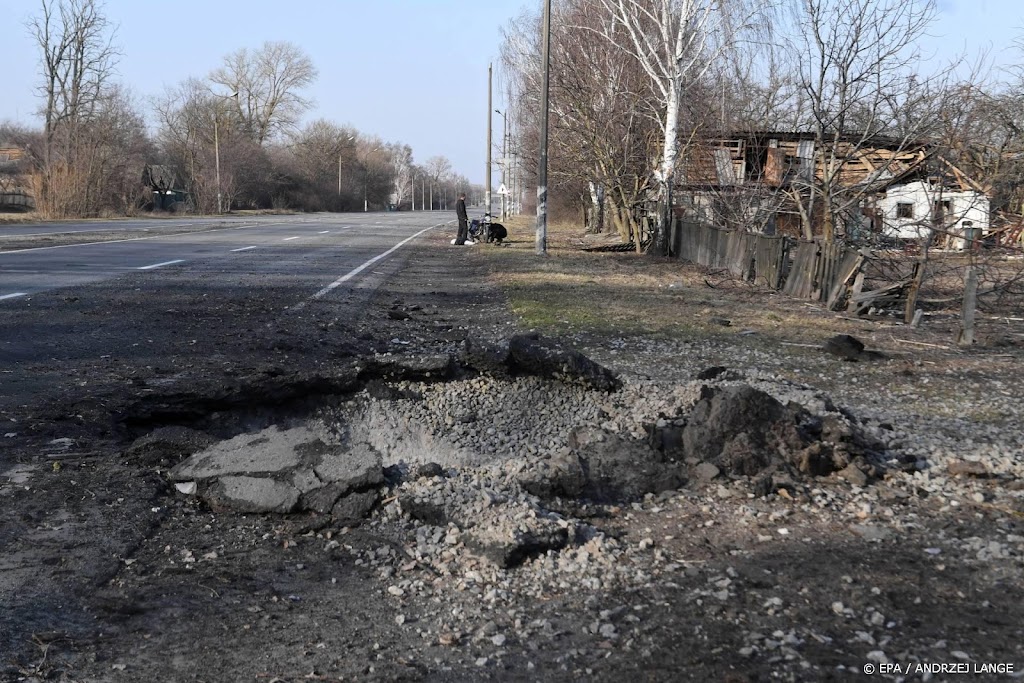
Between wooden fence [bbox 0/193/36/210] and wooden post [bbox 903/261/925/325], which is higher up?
wooden fence [bbox 0/193/36/210]

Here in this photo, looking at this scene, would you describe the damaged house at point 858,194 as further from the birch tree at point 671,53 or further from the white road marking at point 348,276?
the white road marking at point 348,276

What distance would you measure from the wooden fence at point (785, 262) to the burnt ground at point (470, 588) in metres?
8.22

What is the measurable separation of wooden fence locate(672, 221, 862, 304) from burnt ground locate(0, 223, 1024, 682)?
8224mm

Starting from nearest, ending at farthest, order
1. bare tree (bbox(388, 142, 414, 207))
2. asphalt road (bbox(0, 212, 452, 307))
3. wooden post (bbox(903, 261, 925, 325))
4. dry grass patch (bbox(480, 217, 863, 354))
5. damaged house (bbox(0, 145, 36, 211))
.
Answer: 1. dry grass patch (bbox(480, 217, 863, 354))
2. wooden post (bbox(903, 261, 925, 325))
3. asphalt road (bbox(0, 212, 452, 307))
4. damaged house (bbox(0, 145, 36, 211))
5. bare tree (bbox(388, 142, 414, 207))

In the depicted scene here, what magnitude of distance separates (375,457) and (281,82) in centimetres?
9680

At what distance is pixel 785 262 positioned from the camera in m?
14.5

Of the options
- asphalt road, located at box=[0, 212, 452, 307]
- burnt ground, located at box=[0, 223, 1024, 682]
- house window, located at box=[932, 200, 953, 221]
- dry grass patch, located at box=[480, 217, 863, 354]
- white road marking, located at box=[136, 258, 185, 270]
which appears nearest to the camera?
burnt ground, located at box=[0, 223, 1024, 682]

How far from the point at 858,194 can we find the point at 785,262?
147 centimetres

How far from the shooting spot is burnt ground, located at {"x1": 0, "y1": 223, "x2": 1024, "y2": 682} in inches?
116

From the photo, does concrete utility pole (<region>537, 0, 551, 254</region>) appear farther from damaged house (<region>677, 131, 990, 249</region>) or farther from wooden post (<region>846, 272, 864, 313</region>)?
wooden post (<region>846, 272, 864, 313</region>)

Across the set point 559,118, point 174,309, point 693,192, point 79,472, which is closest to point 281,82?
point 559,118

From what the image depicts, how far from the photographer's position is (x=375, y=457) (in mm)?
4602

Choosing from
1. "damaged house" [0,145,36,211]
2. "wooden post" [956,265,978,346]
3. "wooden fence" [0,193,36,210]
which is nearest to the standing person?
"wooden post" [956,265,978,346]

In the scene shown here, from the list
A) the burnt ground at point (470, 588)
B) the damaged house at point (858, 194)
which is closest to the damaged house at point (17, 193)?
the damaged house at point (858, 194)
